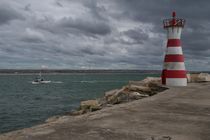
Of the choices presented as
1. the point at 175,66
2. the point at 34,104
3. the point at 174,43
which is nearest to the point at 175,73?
the point at 175,66

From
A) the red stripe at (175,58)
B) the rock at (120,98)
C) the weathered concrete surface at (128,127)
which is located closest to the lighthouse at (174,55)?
the red stripe at (175,58)

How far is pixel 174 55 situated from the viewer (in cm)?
1717

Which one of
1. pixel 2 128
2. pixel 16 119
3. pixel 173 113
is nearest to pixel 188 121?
pixel 173 113

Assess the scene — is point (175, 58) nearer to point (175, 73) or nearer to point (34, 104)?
point (175, 73)

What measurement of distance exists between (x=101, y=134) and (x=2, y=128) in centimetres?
1520

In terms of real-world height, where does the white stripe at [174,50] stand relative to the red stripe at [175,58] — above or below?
above

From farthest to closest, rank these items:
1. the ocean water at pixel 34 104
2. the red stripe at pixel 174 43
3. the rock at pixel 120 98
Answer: the ocean water at pixel 34 104 → the red stripe at pixel 174 43 → the rock at pixel 120 98

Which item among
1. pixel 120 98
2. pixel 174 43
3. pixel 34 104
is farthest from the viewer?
pixel 34 104

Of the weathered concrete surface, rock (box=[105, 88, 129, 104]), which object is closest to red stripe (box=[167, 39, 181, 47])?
rock (box=[105, 88, 129, 104])

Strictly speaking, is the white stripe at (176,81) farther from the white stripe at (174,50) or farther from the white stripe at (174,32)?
the white stripe at (174,32)

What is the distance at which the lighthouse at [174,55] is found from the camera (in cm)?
1716

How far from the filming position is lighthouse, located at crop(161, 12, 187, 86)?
56.3 ft

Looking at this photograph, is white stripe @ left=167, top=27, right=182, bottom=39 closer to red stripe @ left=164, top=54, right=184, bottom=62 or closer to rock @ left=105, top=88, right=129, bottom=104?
red stripe @ left=164, top=54, right=184, bottom=62

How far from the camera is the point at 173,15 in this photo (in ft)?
57.1
